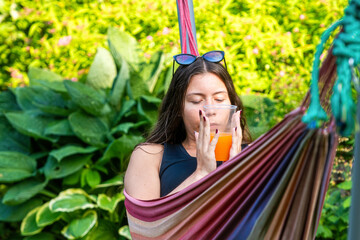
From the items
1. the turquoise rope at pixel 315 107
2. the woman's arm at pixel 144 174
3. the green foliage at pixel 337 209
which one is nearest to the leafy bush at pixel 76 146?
the green foliage at pixel 337 209

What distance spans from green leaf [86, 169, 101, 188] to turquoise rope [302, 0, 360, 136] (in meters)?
2.66

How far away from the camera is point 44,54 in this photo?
187 inches

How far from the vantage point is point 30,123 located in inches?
144

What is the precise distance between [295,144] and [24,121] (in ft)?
9.91

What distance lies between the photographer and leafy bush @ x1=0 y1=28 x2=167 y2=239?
3352 mm

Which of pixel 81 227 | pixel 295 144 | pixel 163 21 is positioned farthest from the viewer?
pixel 163 21

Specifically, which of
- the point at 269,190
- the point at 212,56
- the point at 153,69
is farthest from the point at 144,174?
the point at 153,69

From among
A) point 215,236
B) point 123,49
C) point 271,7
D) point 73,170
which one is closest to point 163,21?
point 123,49

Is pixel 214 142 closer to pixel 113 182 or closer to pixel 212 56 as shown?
pixel 212 56

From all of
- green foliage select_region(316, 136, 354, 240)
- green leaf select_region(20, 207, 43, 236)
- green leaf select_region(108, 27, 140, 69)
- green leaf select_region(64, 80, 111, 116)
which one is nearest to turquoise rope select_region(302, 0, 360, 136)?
green foliage select_region(316, 136, 354, 240)

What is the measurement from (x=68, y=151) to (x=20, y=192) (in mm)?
512

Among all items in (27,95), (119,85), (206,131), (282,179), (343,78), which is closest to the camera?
(343,78)

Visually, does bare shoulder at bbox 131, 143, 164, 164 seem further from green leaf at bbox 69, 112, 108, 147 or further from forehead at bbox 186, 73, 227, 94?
green leaf at bbox 69, 112, 108, 147

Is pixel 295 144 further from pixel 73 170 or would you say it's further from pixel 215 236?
pixel 73 170
